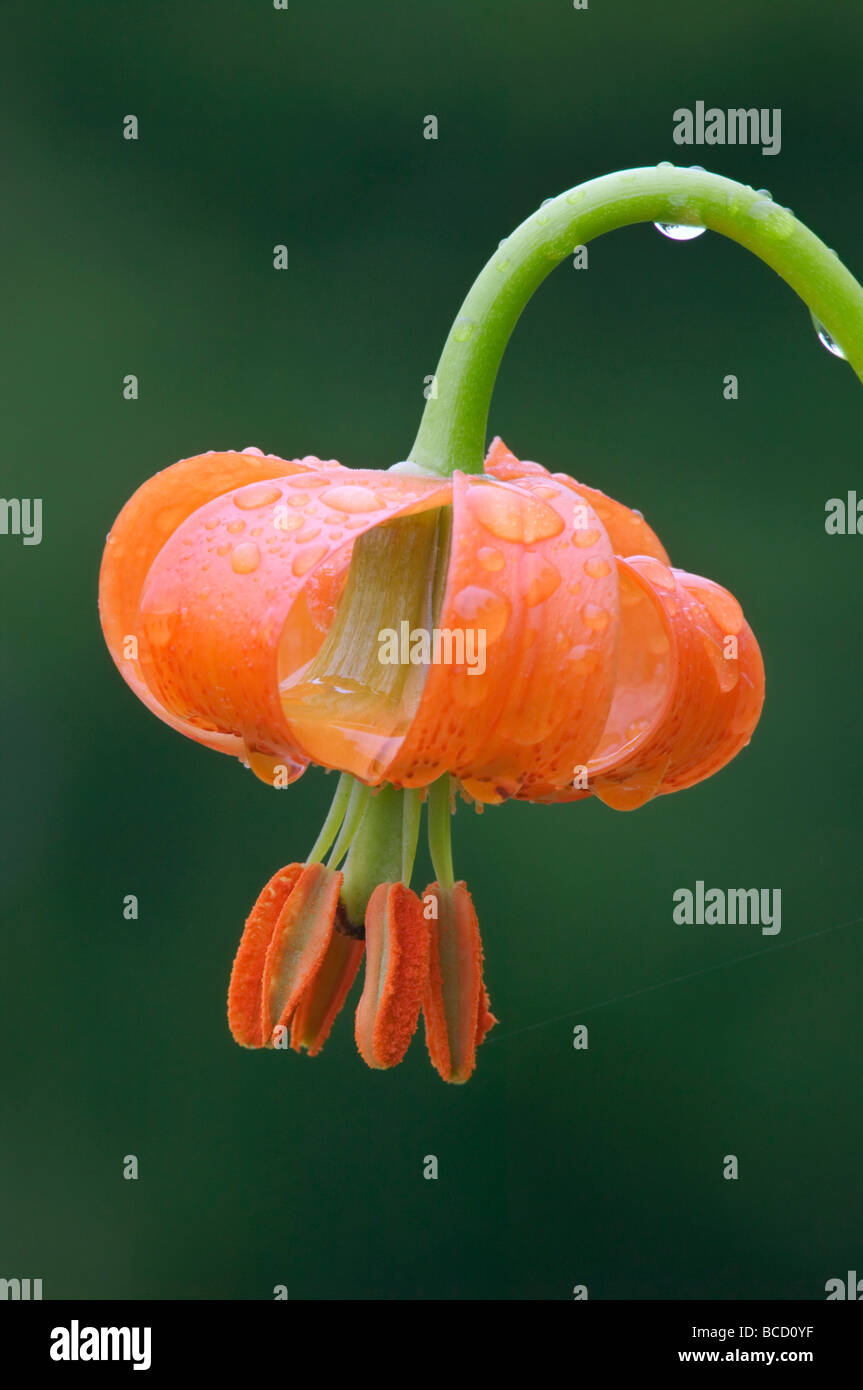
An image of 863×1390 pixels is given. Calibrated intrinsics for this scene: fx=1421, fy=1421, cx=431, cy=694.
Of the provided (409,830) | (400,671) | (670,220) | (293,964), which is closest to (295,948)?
(293,964)

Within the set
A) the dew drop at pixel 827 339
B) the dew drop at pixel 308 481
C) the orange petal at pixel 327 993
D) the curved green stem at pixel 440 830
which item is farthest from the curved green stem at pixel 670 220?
the orange petal at pixel 327 993

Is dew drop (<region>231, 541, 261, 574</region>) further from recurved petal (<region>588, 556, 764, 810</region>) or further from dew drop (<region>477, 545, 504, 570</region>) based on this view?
recurved petal (<region>588, 556, 764, 810</region>)

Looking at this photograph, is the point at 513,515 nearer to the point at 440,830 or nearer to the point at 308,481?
the point at 308,481

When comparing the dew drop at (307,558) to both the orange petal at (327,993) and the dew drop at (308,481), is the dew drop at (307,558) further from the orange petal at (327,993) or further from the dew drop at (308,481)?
the orange petal at (327,993)

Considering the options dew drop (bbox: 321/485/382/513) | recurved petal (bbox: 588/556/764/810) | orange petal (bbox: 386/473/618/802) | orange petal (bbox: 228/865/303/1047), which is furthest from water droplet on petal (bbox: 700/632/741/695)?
orange petal (bbox: 228/865/303/1047)

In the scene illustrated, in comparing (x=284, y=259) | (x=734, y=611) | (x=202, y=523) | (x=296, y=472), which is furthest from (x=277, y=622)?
(x=284, y=259)

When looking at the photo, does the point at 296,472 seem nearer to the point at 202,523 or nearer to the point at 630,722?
the point at 202,523
